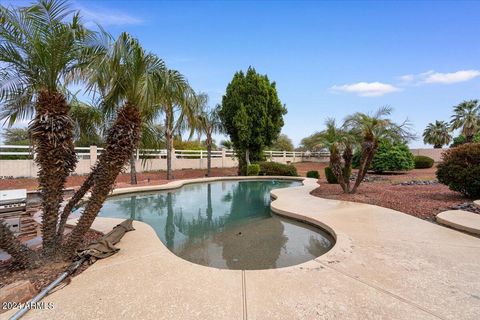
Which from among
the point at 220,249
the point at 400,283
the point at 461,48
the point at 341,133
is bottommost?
the point at 220,249

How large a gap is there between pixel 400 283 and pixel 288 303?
4.60ft

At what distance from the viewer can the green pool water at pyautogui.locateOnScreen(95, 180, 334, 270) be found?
168 inches

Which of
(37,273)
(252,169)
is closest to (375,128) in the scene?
(37,273)

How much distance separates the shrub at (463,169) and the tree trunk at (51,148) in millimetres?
9751

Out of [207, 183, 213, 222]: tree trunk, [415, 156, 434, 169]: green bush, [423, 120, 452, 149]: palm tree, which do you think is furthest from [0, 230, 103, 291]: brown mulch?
[423, 120, 452, 149]: palm tree

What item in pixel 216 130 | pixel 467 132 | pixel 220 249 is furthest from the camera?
pixel 467 132

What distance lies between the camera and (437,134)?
35.3m

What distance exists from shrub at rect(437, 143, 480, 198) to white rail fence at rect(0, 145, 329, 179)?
744 cm

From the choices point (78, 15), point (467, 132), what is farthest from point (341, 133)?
point (467, 132)

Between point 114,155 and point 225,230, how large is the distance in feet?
11.6

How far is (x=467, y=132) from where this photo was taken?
26.2 meters

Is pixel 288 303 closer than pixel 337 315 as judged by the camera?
No

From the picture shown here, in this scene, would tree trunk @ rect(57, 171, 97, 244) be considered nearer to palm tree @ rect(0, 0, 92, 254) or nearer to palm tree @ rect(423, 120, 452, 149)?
palm tree @ rect(0, 0, 92, 254)

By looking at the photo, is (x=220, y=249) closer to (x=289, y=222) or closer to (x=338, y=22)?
(x=289, y=222)
